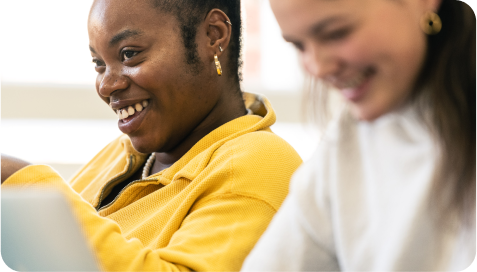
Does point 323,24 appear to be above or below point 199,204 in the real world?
above

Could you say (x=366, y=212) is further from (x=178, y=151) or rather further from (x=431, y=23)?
(x=178, y=151)

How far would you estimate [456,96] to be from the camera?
0.52 metres

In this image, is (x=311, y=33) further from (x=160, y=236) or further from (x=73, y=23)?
(x=73, y=23)

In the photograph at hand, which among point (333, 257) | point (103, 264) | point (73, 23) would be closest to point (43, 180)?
point (103, 264)

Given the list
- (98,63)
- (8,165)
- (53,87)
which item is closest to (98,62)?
(98,63)

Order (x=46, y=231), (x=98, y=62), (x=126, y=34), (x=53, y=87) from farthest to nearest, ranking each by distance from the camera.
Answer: (x=53, y=87) < (x=98, y=62) < (x=126, y=34) < (x=46, y=231)

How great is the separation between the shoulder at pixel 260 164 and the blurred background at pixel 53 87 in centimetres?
120

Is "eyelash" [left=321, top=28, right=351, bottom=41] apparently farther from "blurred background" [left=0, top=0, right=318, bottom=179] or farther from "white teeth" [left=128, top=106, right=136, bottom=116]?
"blurred background" [left=0, top=0, right=318, bottom=179]

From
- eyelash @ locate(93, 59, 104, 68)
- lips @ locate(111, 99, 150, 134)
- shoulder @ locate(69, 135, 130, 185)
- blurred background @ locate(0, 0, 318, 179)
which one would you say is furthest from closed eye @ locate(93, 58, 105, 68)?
blurred background @ locate(0, 0, 318, 179)

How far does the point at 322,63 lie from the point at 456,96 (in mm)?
142

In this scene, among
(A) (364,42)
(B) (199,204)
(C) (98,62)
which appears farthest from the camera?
(C) (98,62)

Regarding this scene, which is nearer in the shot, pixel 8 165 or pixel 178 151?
pixel 8 165

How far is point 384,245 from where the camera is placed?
573 millimetres

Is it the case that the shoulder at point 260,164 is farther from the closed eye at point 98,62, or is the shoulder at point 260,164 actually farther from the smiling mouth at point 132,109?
the closed eye at point 98,62
